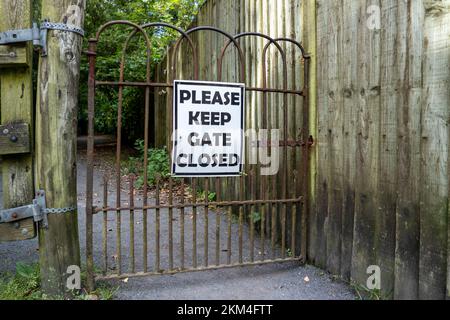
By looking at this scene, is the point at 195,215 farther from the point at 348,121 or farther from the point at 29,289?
the point at 348,121

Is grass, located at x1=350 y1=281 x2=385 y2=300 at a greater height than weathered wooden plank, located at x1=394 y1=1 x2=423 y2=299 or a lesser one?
lesser

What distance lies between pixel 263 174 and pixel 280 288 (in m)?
1.09

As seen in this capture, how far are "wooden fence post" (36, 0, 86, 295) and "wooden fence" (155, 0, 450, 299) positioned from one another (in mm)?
2200

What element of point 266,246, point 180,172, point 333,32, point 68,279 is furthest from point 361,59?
point 68,279

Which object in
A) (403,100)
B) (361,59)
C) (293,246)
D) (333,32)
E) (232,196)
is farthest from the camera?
(232,196)

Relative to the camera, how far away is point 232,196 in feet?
19.4

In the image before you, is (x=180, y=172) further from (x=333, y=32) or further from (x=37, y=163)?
(x=333, y=32)

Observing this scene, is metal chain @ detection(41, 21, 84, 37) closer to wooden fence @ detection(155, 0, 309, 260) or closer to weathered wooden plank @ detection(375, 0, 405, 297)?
wooden fence @ detection(155, 0, 309, 260)

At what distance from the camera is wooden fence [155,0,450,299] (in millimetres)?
2521

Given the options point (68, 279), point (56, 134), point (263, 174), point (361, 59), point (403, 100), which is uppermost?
point (361, 59)

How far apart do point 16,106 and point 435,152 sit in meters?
3.10

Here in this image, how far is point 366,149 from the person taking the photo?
3.15 meters

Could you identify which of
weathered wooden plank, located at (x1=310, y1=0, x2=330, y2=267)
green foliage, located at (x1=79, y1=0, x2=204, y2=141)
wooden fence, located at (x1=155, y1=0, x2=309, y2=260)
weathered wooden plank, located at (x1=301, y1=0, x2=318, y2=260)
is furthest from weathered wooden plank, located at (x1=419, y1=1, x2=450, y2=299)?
green foliage, located at (x1=79, y1=0, x2=204, y2=141)

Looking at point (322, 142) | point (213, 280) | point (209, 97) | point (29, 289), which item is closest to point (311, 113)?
point (322, 142)
